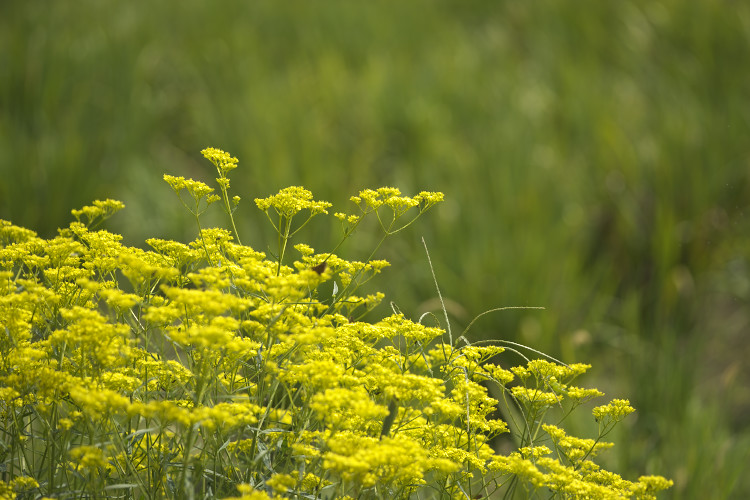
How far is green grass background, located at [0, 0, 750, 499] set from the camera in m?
3.10

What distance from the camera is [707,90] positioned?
5.05 meters

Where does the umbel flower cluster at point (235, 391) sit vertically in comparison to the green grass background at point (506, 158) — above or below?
below

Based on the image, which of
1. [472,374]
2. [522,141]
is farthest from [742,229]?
[472,374]

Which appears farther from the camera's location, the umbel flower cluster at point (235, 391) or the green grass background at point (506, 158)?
the green grass background at point (506, 158)

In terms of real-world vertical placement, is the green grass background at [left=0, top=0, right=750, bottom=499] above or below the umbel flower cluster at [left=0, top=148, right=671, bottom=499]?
above

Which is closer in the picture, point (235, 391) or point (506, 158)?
point (235, 391)

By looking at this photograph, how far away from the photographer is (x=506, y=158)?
4016mm

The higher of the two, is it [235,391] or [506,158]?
[506,158]

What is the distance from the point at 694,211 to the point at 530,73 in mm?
2512

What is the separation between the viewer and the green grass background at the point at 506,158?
3.10 meters

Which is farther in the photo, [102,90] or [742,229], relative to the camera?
[102,90]

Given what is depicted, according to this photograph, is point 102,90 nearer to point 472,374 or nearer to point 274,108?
point 274,108

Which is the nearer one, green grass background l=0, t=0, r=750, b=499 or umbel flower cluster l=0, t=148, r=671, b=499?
umbel flower cluster l=0, t=148, r=671, b=499

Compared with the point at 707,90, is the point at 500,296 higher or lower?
lower
